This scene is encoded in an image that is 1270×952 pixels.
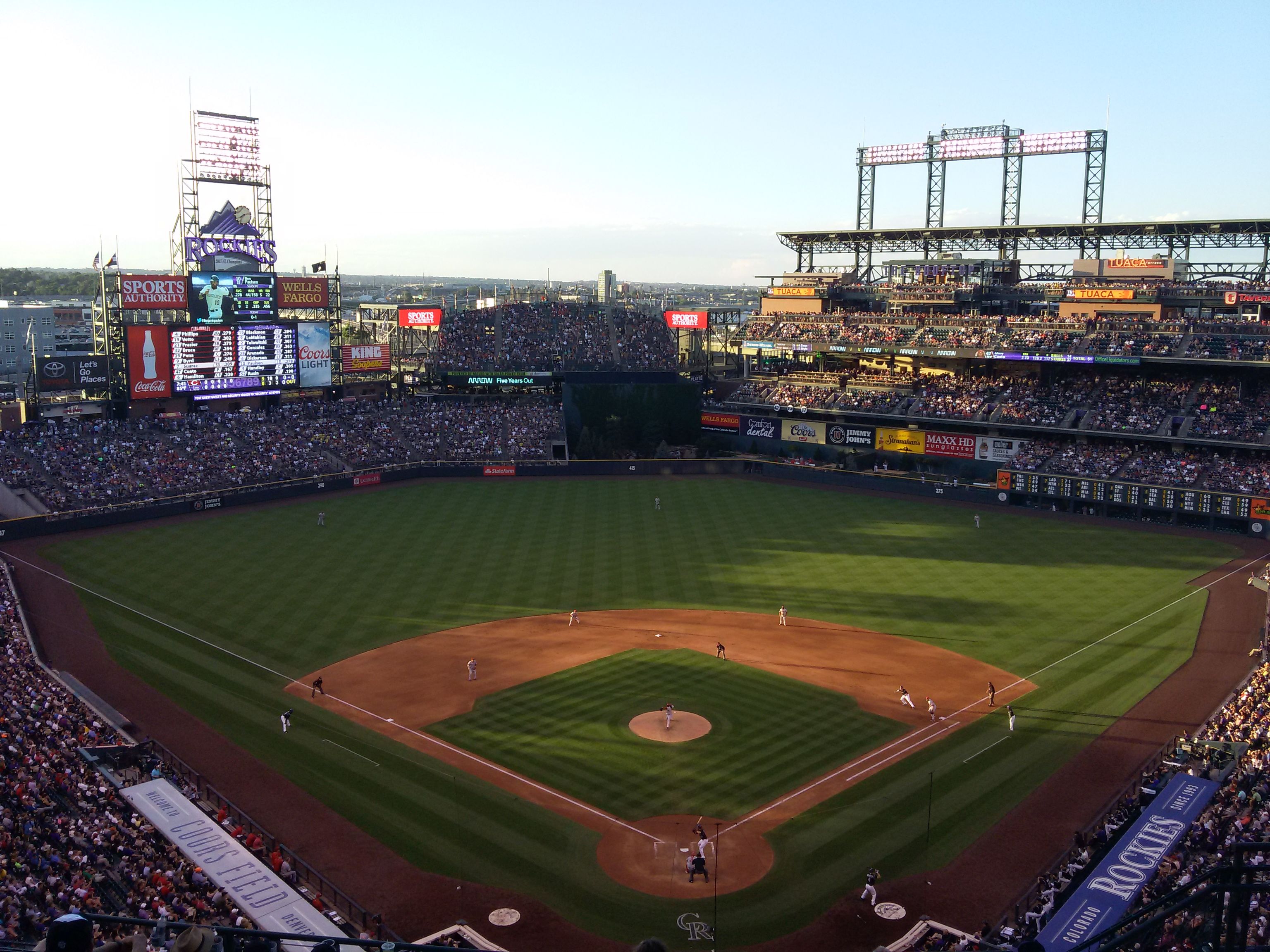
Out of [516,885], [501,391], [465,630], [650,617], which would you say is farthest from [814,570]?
[501,391]

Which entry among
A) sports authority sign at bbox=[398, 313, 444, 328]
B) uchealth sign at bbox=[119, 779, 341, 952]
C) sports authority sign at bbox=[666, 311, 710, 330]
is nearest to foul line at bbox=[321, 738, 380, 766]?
uchealth sign at bbox=[119, 779, 341, 952]

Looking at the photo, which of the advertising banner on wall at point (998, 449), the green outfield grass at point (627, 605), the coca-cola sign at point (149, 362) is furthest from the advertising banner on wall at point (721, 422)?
the coca-cola sign at point (149, 362)

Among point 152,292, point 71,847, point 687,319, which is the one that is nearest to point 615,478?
point 687,319

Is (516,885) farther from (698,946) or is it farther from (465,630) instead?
(465,630)

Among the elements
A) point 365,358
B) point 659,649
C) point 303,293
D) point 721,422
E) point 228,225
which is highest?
point 228,225

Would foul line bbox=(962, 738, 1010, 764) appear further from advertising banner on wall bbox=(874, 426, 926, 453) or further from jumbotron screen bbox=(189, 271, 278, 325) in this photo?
jumbotron screen bbox=(189, 271, 278, 325)

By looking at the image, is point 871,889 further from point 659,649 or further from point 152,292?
point 152,292

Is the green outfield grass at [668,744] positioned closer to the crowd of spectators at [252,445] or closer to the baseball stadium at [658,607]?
the baseball stadium at [658,607]
